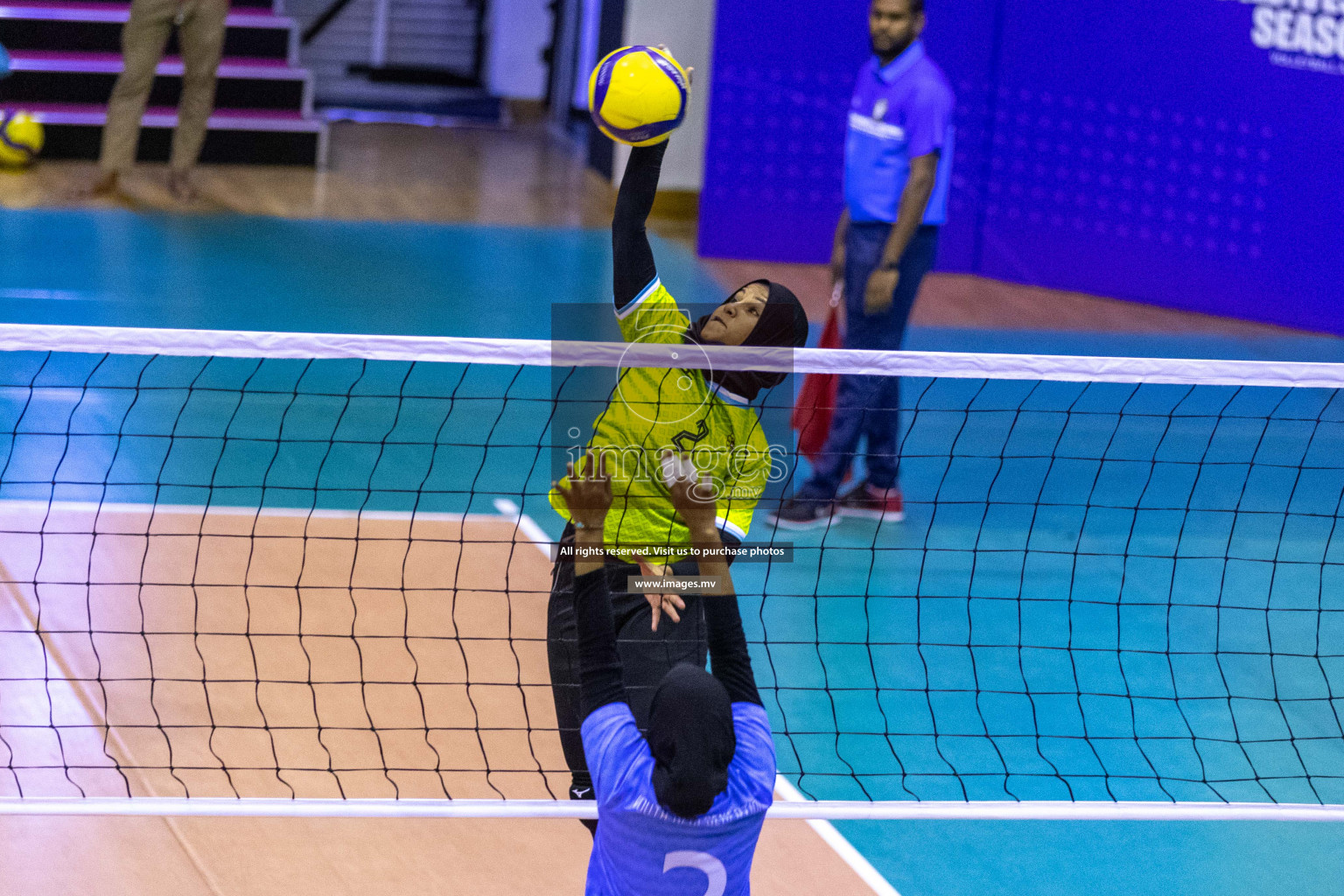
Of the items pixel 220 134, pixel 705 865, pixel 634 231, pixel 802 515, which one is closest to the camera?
pixel 705 865

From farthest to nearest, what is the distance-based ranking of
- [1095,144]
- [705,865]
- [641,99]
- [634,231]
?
[1095,144] → [641,99] → [634,231] → [705,865]

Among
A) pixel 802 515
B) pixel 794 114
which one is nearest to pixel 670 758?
pixel 802 515

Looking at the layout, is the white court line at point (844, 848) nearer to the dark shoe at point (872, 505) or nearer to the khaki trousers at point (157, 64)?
the dark shoe at point (872, 505)

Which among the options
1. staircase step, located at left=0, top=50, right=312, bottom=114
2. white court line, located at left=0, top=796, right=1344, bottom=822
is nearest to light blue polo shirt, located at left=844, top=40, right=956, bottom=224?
white court line, located at left=0, top=796, right=1344, bottom=822

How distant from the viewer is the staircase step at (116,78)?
1050 cm

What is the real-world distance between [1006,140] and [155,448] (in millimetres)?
6597

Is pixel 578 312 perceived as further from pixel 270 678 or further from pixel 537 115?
pixel 537 115

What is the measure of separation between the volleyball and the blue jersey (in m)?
9.17

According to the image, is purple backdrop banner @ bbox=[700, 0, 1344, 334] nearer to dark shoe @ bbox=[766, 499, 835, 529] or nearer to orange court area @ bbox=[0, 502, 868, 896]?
dark shoe @ bbox=[766, 499, 835, 529]

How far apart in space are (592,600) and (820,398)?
127 inches

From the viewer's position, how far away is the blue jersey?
2111mm

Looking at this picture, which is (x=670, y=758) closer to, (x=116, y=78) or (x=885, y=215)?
(x=885, y=215)

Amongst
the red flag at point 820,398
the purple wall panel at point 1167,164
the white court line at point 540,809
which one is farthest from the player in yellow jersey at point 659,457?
the purple wall panel at point 1167,164

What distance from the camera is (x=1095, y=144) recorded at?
31.3ft
